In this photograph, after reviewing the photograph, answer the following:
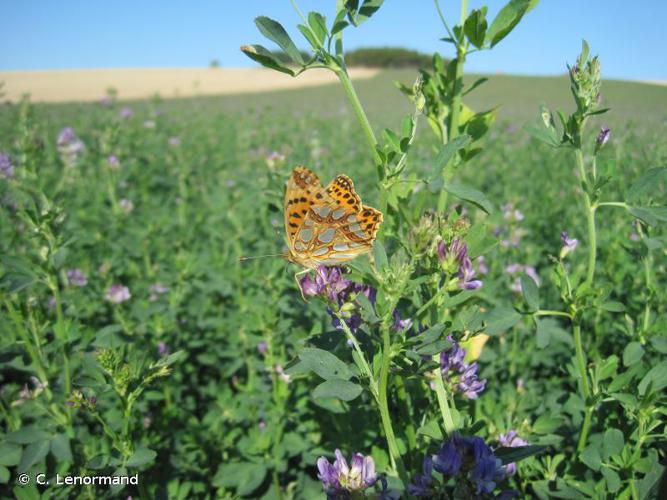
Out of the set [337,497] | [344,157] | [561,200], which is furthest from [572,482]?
[344,157]

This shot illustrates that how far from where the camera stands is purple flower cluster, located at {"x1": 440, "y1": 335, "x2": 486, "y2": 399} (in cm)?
154

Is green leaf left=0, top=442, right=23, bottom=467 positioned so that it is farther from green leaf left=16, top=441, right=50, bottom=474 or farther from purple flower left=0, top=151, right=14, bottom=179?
purple flower left=0, top=151, right=14, bottom=179

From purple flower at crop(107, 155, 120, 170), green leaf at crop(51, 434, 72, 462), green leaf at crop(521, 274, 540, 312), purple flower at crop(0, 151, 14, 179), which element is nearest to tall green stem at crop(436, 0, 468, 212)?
green leaf at crop(521, 274, 540, 312)

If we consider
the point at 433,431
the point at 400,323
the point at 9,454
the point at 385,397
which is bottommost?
the point at 9,454

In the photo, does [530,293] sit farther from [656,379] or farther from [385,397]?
[385,397]

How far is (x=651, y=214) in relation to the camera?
1.51 metres

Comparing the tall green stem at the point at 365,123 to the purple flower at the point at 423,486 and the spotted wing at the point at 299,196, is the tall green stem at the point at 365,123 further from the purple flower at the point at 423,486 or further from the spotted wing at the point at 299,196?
the purple flower at the point at 423,486

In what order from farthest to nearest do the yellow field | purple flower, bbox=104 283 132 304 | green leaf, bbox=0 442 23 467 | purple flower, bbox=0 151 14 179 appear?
the yellow field → purple flower, bbox=0 151 14 179 → purple flower, bbox=104 283 132 304 → green leaf, bbox=0 442 23 467

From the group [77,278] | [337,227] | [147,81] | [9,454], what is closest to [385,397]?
[337,227]

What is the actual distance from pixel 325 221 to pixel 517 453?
0.90m

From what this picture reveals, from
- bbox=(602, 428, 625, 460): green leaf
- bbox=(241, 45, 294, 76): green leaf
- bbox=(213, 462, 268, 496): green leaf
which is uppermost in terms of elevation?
bbox=(241, 45, 294, 76): green leaf

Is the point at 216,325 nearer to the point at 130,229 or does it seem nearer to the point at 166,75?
the point at 130,229

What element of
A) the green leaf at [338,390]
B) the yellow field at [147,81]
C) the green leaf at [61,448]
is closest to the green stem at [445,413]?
the green leaf at [338,390]

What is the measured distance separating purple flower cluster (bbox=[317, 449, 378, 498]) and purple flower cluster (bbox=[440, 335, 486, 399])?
1.33ft
